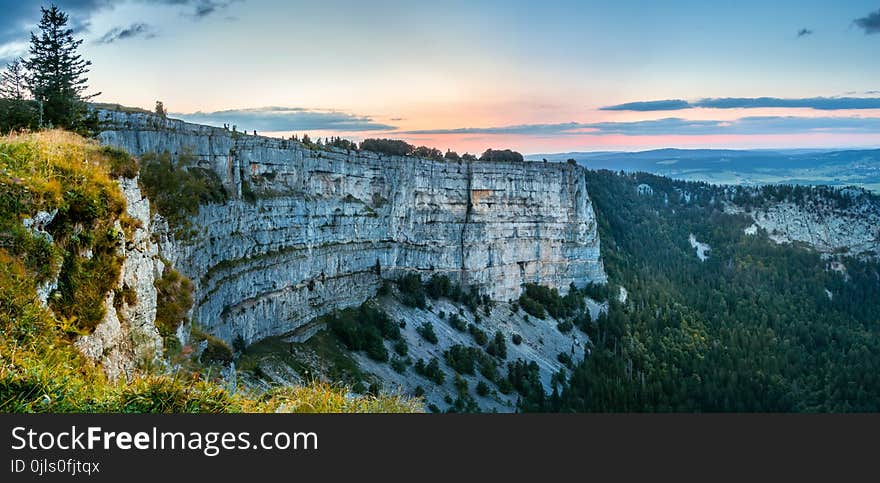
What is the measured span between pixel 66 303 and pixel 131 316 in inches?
96.6

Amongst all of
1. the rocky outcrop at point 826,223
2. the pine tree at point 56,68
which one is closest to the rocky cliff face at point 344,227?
the pine tree at point 56,68

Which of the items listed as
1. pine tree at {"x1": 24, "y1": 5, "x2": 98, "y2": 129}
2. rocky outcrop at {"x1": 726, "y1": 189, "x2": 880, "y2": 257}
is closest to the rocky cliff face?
pine tree at {"x1": 24, "y1": 5, "x2": 98, "y2": 129}

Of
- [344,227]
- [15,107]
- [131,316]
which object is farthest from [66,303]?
[344,227]

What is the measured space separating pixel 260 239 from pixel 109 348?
106 feet

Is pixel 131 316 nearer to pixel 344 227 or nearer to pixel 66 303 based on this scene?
pixel 66 303

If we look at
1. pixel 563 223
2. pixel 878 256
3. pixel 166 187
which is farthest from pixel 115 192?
pixel 878 256

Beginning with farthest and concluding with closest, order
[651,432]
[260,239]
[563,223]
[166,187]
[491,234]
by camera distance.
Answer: [563,223], [491,234], [260,239], [166,187], [651,432]

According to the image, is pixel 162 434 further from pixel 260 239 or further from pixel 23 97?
pixel 260 239

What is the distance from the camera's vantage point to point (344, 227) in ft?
191

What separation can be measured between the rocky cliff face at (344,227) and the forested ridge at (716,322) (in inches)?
453

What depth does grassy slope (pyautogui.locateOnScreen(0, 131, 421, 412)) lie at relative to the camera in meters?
11.5

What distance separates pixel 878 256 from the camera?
129 metres

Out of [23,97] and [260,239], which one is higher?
[23,97]

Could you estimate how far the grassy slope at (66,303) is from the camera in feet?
37.8
